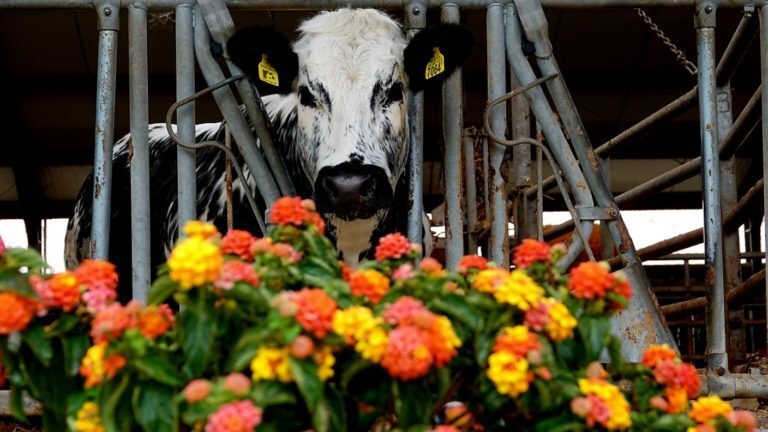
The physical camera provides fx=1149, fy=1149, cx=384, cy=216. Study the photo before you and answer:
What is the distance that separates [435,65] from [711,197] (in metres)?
1.11

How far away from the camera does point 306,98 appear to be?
4324mm

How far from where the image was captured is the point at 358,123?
13.4 feet

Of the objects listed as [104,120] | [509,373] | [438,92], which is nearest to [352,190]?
[104,120]

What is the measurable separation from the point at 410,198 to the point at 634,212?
13.4m

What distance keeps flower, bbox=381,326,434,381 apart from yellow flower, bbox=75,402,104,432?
1.49 feet

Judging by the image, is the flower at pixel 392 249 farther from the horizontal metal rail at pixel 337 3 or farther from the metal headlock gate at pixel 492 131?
the horizontal metal rail at pixel 337 3

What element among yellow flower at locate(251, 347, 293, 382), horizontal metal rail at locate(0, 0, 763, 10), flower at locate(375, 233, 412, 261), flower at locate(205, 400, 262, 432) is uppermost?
horizontal metal rail at locate(0, 0, 763, 10)

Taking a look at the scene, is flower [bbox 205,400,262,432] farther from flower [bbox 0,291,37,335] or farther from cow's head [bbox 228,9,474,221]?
cow's head [bbox 228,9,474,221]

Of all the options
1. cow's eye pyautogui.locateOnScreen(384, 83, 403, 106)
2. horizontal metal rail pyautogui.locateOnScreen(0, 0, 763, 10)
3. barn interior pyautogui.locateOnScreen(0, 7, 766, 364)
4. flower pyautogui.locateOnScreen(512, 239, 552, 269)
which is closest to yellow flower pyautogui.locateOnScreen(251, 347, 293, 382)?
flower pyautogui.locateOnScreen(512, 239, 552, 269)

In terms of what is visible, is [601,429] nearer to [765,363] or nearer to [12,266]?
[12,266]

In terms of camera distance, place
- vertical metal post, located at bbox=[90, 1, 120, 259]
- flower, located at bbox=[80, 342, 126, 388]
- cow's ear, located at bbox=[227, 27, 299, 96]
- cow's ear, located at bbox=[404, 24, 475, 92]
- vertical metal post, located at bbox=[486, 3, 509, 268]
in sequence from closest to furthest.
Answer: flower, located at bbox=[80, 342, 126, 388], vertical metal post, located at bbox=[90, 1, 120, 259], vertical metal post, located at bbox=[486, 3, 509, 268], cow's ear, located at bbox=[227, 27, 299, 96], cow's ear, located at bbox=[404, 24, 475, 92]

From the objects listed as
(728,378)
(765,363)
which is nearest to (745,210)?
(765,363)

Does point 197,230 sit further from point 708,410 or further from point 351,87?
point 351,87

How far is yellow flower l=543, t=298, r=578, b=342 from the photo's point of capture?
1.76 metres
